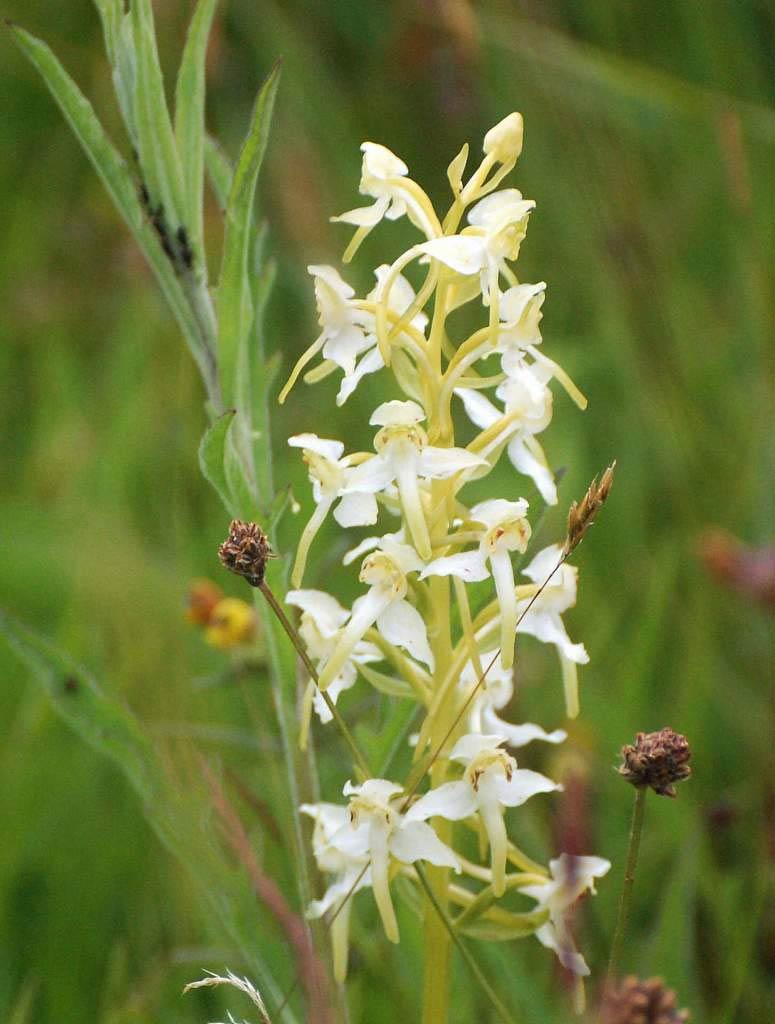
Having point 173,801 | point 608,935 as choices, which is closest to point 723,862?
point 608,935

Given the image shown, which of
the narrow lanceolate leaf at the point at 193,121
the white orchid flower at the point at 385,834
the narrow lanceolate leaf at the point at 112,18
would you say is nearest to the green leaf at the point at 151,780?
the white orchid flower at the point at 385,834

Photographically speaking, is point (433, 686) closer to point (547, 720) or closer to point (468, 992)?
point (468, 992)

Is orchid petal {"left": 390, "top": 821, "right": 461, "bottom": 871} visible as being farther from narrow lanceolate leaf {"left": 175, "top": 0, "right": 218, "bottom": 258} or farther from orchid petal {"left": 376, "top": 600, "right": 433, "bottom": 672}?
narrow lanceolate leaf {"left": 175, "top": 0, "right": 218, "bottom": 258}

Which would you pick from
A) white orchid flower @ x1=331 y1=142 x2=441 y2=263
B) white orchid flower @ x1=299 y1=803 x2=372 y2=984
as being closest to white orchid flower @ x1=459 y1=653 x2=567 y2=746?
white orchid flower @ x1=299 y1=803 x2=372 y2=984

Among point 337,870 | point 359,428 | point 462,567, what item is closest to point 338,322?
point 462,567

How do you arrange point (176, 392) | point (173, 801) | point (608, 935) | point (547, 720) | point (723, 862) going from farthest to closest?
point (176, 392) → point (547, 720) → point (723, 862) → point (608, 935) → point (173, 801)

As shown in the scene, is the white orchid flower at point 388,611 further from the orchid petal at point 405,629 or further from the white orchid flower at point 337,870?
the white orchid flower at point 337,870

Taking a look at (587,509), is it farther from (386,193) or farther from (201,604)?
(201,604)
